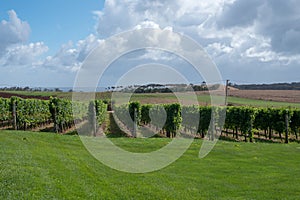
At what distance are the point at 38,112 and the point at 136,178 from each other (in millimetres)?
30646

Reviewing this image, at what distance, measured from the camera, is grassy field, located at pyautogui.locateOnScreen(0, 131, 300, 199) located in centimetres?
788

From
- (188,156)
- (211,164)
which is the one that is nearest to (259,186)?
(211,164)

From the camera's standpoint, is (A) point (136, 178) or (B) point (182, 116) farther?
(B) point (182, 116)

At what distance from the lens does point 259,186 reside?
9562 mm

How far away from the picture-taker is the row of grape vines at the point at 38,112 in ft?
109

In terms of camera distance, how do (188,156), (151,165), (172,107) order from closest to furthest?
1. (151,165)
2. (188,156)
3. (172,107)

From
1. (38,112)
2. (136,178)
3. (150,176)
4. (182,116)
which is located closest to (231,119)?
(182,116)

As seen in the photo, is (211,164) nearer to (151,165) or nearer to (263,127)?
(151,165)

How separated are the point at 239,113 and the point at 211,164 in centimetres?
2157

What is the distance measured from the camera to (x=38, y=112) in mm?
37781

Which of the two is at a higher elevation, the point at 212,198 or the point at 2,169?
the point at 2,169

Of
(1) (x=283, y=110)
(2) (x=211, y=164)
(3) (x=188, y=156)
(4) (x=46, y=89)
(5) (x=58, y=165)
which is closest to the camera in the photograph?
(5) (x=58, y=165)

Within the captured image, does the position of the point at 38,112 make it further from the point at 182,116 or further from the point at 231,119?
the point at 231,119

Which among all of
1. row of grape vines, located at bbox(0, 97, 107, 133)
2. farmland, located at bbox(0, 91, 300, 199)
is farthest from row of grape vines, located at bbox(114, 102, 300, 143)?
farmland, located at bbox(0, 91, 300, 199)
